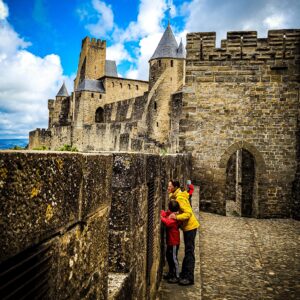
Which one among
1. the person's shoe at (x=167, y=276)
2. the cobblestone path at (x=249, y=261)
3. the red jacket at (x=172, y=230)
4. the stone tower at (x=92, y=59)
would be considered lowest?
the cobblestone path at (x=249, y=261)

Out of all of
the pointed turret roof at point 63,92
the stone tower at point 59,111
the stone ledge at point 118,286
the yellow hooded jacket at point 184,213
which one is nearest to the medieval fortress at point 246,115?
the yellow hooded jacket at point 184,213

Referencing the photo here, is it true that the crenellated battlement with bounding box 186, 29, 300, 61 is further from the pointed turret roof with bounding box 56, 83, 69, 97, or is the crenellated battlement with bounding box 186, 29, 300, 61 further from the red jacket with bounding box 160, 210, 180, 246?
the pointed turret roof with bounding box 56, 83, 69, 97

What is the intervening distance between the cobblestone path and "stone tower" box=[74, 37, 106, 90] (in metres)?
49.8

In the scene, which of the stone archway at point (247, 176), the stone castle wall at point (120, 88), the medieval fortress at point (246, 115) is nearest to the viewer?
the medieval fortress at point (246, 115)

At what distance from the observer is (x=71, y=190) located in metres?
1.23

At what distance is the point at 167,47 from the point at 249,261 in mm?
32782

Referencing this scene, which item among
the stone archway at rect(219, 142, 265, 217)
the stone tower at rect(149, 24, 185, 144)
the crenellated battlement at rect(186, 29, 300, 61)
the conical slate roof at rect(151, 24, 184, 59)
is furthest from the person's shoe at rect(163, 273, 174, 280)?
the conical slate roof at rect(151, 24, 184, 59)

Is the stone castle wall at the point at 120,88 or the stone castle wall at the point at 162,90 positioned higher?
the stone castle wall at the point at 120,88

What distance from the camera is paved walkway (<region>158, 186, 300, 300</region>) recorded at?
15.5 ft

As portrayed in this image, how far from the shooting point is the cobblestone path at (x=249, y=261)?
493cm

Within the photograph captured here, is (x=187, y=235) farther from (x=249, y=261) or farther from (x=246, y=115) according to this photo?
(x=246, y=115)

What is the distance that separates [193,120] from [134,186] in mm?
9161

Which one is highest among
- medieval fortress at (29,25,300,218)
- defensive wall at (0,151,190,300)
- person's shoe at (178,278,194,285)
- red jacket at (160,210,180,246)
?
medieval fortress at (29,25,300,218)

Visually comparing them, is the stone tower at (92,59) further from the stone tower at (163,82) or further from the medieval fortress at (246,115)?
the medieval fortress at (246,115)
